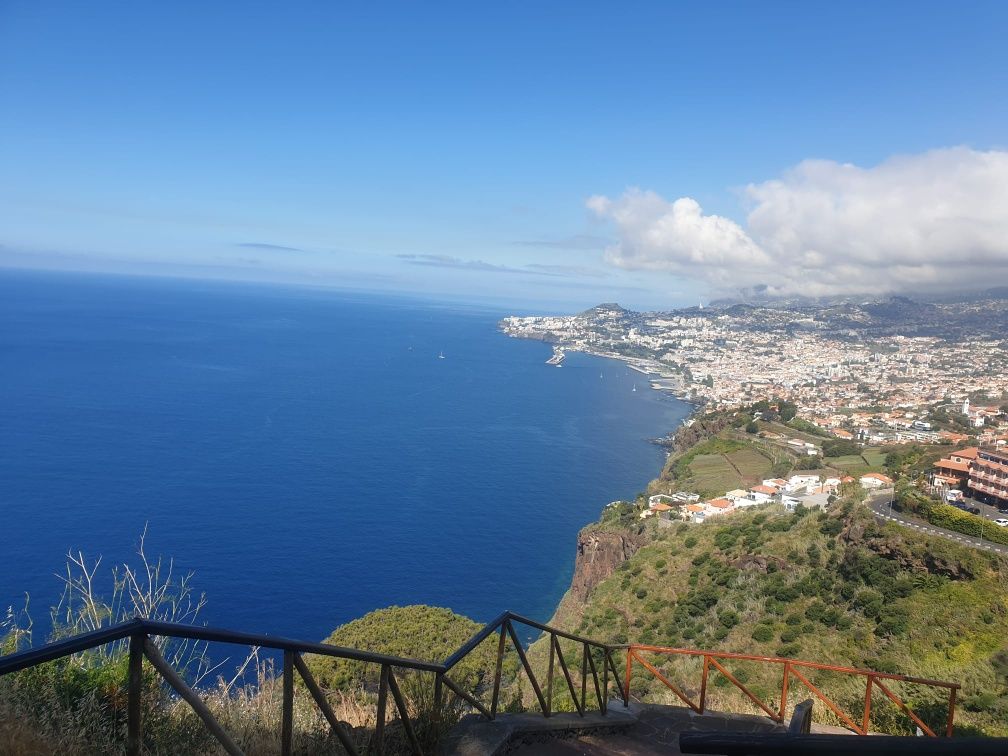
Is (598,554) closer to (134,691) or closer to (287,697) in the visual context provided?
(287,697)

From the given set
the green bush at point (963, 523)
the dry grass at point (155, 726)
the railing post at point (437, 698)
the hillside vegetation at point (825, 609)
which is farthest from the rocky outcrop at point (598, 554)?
the railing post at point (437, 698)

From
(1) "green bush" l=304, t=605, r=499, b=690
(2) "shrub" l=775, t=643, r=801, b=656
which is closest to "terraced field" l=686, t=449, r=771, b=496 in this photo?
(1) "green bush" l=304, t=605, r=499, b=690

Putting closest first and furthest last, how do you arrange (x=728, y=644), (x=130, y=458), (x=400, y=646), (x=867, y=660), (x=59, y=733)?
1. (x=59, y=733)
2. (x=867, y=660)
3. (x=728, y=644)
4. (x=400, y=646)
5. (x=130, y=458)

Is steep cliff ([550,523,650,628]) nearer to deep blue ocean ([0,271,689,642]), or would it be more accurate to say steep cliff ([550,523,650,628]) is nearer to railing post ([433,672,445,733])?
deep blue ocean ([0,271,689,642])

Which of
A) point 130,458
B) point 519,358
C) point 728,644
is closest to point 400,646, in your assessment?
point 728,644

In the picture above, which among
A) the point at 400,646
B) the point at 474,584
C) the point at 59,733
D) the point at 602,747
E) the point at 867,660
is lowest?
the point at 474,584

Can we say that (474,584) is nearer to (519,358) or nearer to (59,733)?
(59,733)

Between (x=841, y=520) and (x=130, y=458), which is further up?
(x=841, y=520)

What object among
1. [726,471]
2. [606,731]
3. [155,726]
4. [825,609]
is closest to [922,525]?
[825,609]
